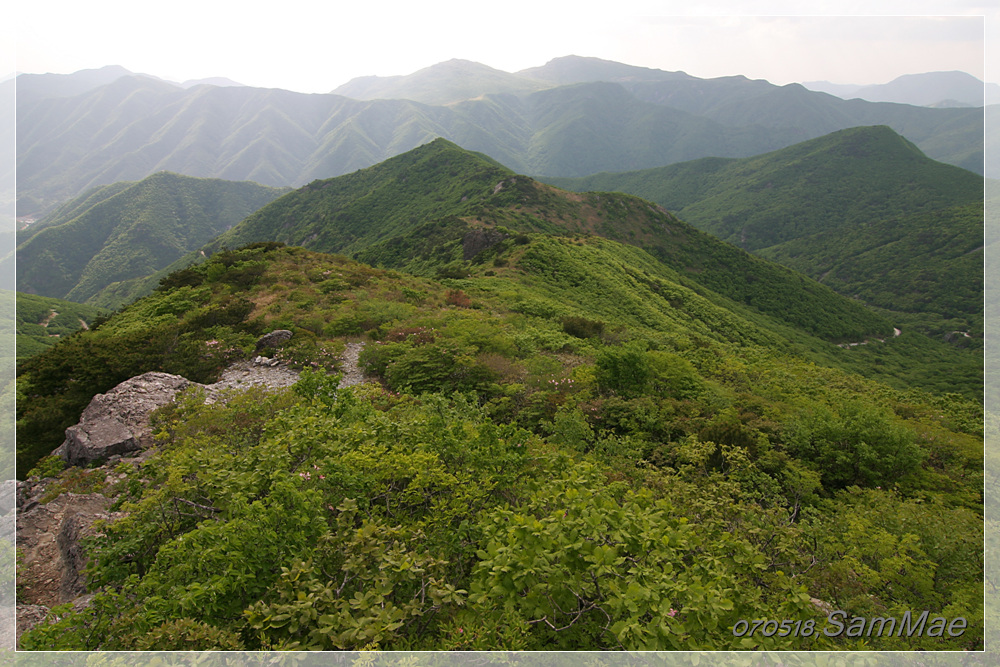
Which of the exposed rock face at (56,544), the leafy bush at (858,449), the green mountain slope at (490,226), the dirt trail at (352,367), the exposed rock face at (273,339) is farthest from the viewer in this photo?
the green mountain slope at (490,226)

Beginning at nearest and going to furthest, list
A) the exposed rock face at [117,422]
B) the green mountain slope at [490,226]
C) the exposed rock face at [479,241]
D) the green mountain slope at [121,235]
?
the exposed rock face at [117,422] → the exposed rock face at [479,241] → the green mountain slope at [490,226] → the green mountain slope at [121,235]

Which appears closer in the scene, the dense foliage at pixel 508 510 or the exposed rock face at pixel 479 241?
the dense foliage at pixel 508 510

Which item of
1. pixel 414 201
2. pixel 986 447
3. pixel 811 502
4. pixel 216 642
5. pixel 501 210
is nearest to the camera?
pixel 216 642

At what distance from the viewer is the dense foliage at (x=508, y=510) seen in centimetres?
343

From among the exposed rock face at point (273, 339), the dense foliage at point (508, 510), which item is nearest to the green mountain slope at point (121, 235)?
the exposed rock face at point (273, 339)

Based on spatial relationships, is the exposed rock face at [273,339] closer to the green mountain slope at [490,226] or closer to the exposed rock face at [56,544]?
the exposed rock face at [56,544]

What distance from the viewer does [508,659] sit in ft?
10.8

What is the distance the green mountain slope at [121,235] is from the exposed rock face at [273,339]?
150m

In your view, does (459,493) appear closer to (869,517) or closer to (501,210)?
(869,517)

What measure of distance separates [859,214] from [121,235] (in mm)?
255106

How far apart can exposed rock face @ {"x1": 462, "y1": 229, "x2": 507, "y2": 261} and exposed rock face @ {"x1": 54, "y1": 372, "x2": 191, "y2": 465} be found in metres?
36.8

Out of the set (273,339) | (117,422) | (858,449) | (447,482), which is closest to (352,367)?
(273,339)

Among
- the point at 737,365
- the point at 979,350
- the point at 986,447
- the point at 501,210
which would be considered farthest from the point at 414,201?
the point at 979,350

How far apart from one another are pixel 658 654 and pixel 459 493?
2.51 meters
